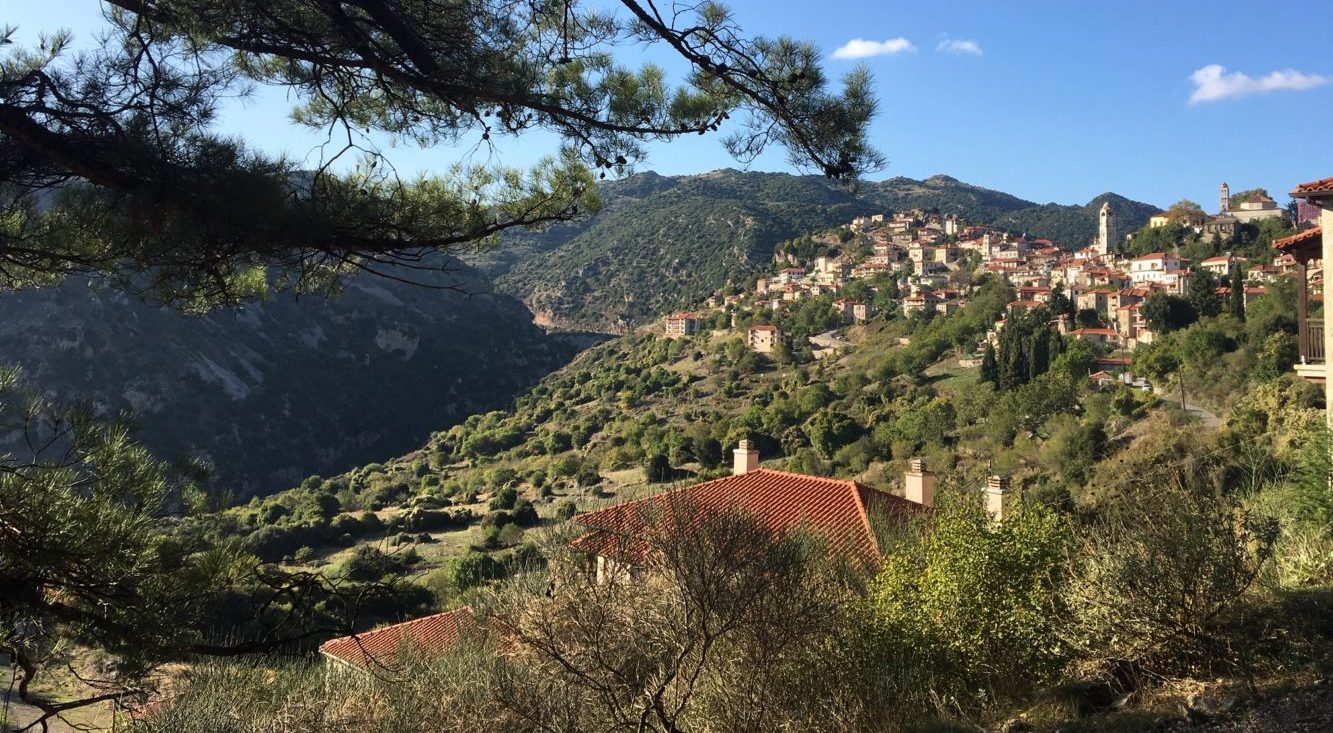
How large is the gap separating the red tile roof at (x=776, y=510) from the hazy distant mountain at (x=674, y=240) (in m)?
53.7

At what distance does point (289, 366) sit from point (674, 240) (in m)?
43.7

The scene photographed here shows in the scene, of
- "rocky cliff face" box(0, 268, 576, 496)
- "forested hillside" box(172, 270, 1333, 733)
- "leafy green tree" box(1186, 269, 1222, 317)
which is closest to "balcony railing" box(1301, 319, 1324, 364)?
"forested hillside" box(172, 270, 1333, 733)

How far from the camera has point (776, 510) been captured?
10.9 meters

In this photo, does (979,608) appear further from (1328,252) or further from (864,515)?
(864,515)

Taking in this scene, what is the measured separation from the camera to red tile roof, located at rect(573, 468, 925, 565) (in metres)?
5.29

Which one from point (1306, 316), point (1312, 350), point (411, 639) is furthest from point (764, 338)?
point (411, 639)

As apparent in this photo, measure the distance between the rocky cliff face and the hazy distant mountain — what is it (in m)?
10.5

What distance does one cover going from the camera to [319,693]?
5867 millimetres

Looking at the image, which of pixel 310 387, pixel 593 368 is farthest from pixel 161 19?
pixel 593 368

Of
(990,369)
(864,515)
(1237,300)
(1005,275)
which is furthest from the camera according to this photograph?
(1005,275)

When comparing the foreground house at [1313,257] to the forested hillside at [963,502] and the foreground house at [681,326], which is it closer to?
the forested hillside at [963,502]

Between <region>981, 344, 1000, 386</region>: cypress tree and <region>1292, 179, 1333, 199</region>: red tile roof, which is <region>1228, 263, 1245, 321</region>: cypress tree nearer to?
<region>981, 344, 1000, 386</region>: cypress tree

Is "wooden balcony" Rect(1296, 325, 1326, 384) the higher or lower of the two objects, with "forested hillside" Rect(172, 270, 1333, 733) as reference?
higher

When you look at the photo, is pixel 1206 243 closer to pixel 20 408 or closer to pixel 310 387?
pixel 310 387
